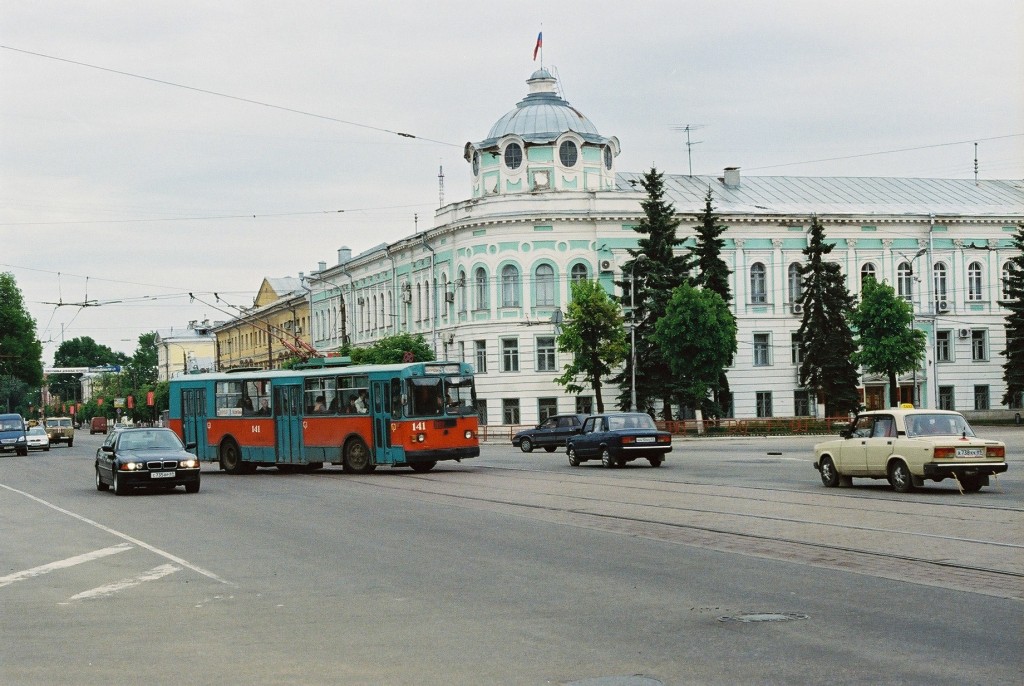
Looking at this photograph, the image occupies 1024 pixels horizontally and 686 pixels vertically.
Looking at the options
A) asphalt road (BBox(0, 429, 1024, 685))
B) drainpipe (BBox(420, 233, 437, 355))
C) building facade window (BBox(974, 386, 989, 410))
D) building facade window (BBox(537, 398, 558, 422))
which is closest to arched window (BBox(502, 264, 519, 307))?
building facade window (BBox(537, 398, 558, 422))

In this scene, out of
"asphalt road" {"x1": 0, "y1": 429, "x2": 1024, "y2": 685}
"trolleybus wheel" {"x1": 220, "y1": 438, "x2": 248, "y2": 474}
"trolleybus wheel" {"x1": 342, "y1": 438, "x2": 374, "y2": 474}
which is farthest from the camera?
"trolleybus wheel" {"x1": 220, "y1": 438, "x2": 248, "y2": 474}

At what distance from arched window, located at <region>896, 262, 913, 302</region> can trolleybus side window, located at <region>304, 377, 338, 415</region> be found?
49610 millimetres

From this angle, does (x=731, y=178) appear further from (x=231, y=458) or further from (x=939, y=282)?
(x=231, y=458)

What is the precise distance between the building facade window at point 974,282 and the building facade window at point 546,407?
27.2m

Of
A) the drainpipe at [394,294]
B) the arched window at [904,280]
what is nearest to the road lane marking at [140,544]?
the drainpipe at [394,294]

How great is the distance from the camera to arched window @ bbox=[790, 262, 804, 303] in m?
73.2

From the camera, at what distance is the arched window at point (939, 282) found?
7384 cm

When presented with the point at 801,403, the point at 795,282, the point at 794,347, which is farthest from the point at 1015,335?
the point at 795,282

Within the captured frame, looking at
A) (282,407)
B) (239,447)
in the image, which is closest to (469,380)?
(282,407)

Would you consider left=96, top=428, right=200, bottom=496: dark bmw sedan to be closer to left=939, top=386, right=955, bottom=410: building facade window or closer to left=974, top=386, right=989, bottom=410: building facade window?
left=939, top=386, right=955, bottom=410: building facade window

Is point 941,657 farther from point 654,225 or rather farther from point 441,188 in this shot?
point 441,188

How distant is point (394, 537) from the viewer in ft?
52.4

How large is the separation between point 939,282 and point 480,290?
2815 cm

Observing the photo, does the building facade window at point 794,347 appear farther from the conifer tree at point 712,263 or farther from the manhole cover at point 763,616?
the manhole cover at point 763,616
